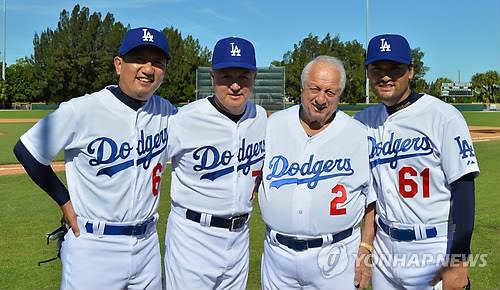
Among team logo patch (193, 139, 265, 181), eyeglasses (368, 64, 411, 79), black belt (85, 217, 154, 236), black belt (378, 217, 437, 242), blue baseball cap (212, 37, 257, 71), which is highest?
blue baseball cap (212, 37, 257, 71)

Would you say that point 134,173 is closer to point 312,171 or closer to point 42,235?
point 312,171

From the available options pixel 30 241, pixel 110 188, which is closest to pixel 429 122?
pixel 110 188

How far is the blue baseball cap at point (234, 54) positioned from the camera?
2826 mm

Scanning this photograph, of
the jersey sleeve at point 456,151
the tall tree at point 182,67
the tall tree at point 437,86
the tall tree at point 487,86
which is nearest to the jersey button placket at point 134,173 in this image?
the jersey sleeve at point 456,151

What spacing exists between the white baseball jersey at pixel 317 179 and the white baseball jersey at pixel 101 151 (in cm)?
74

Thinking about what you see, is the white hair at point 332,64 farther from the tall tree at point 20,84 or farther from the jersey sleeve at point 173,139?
the tall tree at point 20,84

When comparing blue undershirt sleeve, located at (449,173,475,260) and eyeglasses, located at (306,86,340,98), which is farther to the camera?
eyeglasses, located at (306,86,340,98)

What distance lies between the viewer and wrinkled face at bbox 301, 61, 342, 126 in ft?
8.79

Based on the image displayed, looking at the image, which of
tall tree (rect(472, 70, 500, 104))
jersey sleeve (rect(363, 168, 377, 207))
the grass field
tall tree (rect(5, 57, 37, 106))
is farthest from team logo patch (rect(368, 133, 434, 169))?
tall tree (rect(472, 70, 500, 104))

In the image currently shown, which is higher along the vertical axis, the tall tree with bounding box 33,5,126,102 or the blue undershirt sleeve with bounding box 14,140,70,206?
the tall tree with bounding box 33,5,126,102

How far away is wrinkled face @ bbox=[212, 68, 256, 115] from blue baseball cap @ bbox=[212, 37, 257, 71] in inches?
1.7

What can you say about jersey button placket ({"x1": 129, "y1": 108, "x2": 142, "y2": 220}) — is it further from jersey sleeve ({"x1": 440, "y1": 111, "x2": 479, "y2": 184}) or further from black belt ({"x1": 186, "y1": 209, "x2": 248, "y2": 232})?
jersey sleeve ({"x1": 440, "y1": 111, "x2": 479, "y2": 184})

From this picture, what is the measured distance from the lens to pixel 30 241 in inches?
213

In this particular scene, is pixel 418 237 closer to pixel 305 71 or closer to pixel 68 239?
pixel 305 71
